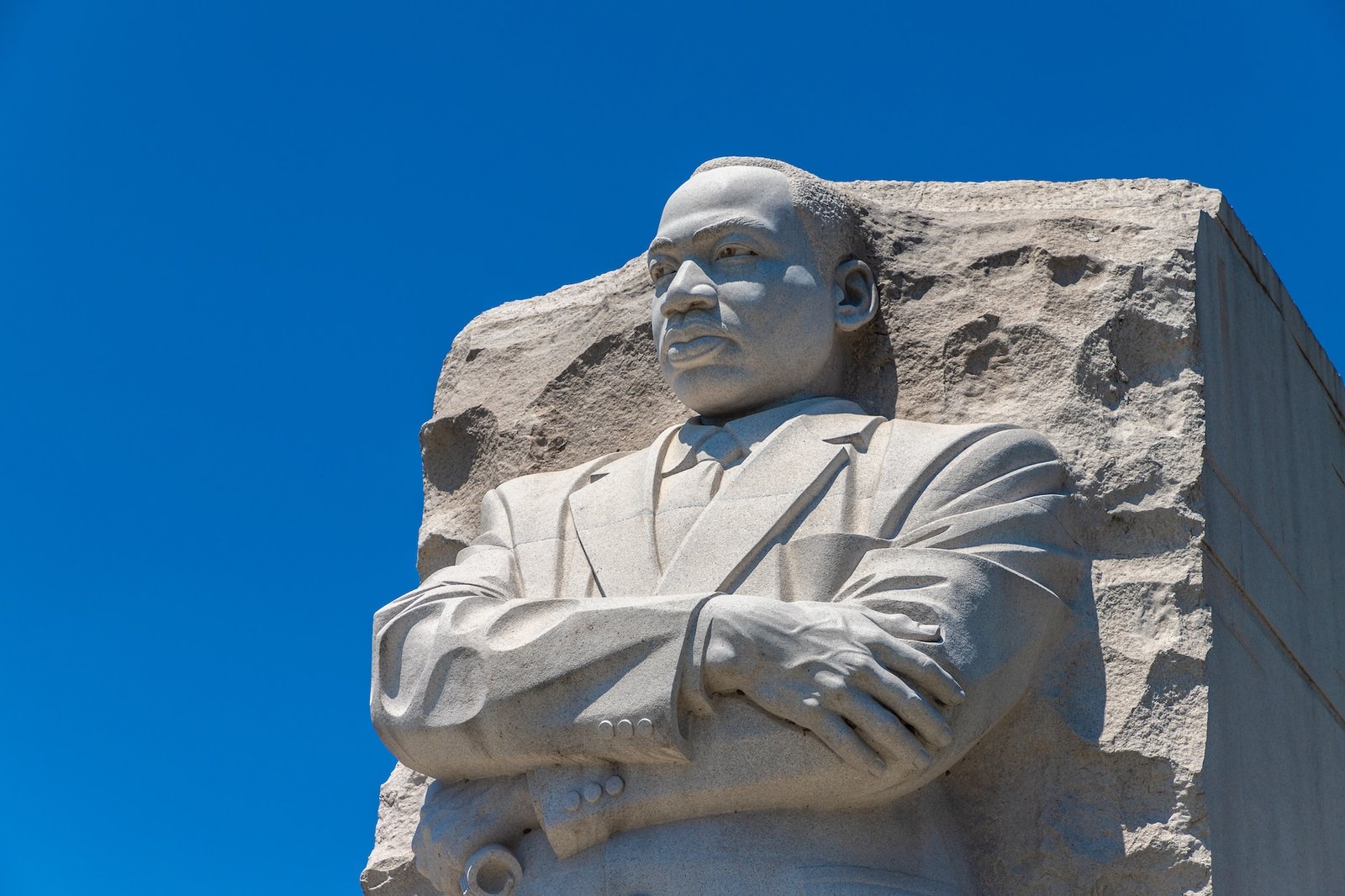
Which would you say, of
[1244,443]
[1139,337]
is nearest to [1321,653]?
[1244,443]

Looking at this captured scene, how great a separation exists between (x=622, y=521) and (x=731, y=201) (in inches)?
40.8

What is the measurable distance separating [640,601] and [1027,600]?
42.2 inches

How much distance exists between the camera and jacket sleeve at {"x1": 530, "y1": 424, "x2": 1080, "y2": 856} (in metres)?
5.42

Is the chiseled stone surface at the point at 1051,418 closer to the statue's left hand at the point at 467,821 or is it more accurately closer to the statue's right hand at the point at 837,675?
the statue's right hand at the point at 837,675

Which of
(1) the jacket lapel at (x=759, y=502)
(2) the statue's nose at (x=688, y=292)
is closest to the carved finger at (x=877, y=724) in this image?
(1) the jacket lapel at (x=759, y=502)

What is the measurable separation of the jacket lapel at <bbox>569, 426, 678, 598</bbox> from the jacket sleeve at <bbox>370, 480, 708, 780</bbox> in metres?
0.21

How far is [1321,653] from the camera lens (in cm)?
700

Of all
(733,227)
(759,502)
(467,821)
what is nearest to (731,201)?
(733,227)

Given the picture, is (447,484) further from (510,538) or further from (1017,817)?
(1017,817)

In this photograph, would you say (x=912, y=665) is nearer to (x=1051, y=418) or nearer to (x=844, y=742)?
(x=844, y=742)

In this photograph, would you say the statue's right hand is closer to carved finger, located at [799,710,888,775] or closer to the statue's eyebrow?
carved finger, located at [799,710,888,775]

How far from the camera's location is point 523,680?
18.1 feet

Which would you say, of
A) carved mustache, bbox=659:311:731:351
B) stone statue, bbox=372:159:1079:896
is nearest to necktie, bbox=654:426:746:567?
stone statue, bbox=372:159:1079:896

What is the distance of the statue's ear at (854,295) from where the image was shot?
6559 mm
